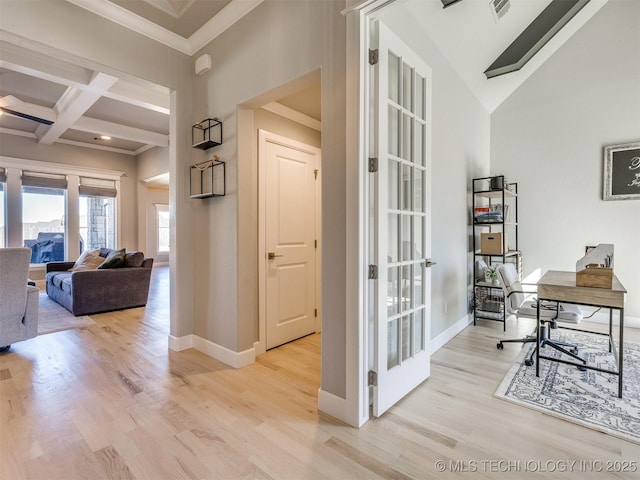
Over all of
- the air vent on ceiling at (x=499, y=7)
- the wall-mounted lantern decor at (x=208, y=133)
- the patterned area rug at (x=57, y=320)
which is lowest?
the patterned area rug at (x=57, y=320)

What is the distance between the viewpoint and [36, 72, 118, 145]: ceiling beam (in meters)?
3.59

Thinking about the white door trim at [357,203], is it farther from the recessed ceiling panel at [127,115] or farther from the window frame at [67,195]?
the window frame at [67,195]

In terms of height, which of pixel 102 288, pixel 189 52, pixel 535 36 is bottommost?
pixel 102 288

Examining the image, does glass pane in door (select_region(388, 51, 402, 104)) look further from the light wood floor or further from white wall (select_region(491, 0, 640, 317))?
white wall (select_region(491, 0, 640, 317))

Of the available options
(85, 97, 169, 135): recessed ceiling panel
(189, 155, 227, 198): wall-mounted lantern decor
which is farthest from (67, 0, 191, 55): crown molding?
(85, 97, 169, 135): recessed ceiling panel

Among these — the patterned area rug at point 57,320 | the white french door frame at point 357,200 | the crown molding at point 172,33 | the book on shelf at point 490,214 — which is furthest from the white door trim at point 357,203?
the patterned area rug at point 57,320

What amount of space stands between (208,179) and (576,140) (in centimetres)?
459

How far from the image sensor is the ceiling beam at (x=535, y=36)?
3.36 meters

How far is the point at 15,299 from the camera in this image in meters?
2.94

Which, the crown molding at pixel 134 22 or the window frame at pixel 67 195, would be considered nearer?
the crown molding at pixel 134 22

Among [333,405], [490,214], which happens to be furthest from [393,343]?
[490,214]

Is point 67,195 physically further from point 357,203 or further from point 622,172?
point 622,172

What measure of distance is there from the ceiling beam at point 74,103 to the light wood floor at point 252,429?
9.09 ft

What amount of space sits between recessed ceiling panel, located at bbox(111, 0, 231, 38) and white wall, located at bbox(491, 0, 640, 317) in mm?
4087
